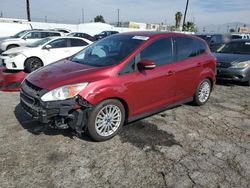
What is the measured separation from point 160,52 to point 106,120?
1.64 metres

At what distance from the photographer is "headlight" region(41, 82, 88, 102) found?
3.64 m

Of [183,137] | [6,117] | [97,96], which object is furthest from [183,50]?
[6,117]

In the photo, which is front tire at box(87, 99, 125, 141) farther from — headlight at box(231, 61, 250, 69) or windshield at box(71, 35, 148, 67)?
headlight at box(231, 61, 250, 69)

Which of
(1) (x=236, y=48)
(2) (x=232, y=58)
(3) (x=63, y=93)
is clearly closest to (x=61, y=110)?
(3) (x=63, y=93)

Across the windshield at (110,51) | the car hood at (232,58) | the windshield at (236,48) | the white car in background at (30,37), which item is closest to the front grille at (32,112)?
the windshield at (110,51)

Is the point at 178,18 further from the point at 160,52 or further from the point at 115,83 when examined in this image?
the point at 115,83

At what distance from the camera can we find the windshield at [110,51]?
4305mm

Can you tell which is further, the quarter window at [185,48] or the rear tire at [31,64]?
the rear tire at [31,64]

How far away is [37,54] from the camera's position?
9.27 m

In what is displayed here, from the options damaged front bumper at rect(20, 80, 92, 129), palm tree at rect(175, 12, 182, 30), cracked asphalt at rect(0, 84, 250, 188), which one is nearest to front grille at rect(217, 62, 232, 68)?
cracked asphalt at rect(0, 84, 250, 188)

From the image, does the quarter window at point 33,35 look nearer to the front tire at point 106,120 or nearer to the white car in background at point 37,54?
the white car in background at point 37,54

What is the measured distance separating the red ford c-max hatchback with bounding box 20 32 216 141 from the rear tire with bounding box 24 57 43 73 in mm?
4696

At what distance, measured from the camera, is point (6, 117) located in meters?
4.90

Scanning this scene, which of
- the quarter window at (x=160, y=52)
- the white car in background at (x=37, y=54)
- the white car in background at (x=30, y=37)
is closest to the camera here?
the quarter window at (x=160, y=52)
